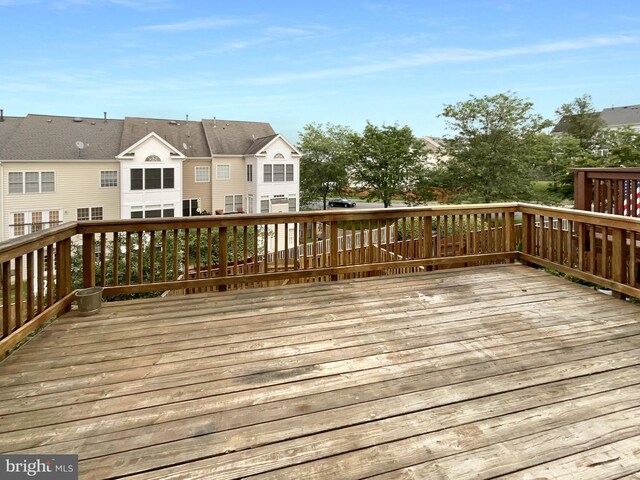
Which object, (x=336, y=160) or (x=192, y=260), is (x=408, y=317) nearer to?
(x=192, y=260)

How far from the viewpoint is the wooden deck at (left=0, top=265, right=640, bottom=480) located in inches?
56.6

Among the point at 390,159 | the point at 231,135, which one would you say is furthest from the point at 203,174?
the point at 390,159

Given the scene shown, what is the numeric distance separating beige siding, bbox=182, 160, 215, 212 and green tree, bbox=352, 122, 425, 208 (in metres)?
8.14

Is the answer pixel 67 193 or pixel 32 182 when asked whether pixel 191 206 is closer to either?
pixel 67 193

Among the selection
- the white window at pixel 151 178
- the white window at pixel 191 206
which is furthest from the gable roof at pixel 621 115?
the white window at pixel 151 178

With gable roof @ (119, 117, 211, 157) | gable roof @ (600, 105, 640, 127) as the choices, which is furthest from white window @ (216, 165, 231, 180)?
gable roof @ (600, 105, 640, 127)

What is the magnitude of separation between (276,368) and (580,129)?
119ft

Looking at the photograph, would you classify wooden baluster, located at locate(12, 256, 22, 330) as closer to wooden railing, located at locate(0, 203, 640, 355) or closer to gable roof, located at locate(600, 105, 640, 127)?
wooden railing, located at locate(0, 203, 640, 355)

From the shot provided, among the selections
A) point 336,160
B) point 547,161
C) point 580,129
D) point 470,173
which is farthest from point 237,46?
point 580,129

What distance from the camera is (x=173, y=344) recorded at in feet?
8.17

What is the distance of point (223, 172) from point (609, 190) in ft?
58.0

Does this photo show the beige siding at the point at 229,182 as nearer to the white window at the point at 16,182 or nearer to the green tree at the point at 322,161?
the green tree at the point at 322,161

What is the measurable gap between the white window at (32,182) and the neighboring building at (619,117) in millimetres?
36166

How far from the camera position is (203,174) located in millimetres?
19484
